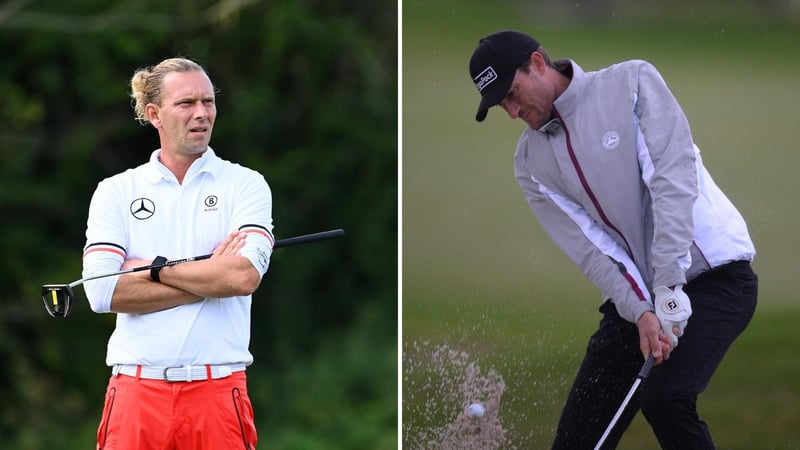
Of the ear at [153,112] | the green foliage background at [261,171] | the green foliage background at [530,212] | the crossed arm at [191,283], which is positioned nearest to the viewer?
the crossed arm at [191,283]

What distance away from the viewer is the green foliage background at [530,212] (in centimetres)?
379

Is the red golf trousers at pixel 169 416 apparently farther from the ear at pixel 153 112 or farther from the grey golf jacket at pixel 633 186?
the grey golf jacket at pixel 633 186

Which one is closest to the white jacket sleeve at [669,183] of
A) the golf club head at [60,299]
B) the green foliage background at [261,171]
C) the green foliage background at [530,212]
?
the green foliage background at [530,212]

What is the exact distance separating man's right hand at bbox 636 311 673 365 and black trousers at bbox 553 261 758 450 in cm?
3

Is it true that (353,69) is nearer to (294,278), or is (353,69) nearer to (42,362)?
(294,278)

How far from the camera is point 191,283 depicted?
9.14 feet

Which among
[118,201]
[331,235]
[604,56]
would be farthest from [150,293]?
[604,56]

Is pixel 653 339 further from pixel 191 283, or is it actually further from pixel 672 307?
pixel 191 283

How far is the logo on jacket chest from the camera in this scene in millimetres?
3244

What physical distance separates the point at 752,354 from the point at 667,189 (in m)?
0.89

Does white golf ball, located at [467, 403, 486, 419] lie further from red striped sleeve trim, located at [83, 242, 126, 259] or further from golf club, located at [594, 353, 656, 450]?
red striped sleeve trim, located at [83, 242, 126, 259]

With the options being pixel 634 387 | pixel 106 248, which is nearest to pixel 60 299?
pixel 106 248

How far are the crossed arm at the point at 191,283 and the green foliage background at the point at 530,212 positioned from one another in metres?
1.28

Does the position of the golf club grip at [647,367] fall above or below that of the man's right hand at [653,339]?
below
